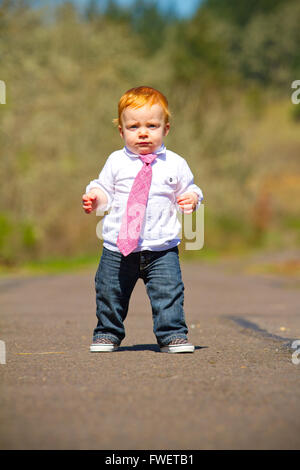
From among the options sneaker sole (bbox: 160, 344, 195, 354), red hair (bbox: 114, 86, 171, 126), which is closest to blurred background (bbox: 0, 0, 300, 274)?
red hair (bbox: 114, 86, 171, 126)

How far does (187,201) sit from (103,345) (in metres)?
0.98

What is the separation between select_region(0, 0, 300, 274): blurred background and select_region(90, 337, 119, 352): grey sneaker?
41.3 ft

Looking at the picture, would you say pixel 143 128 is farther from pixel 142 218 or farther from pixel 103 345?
pixel 103 345

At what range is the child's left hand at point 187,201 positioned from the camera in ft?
15.9

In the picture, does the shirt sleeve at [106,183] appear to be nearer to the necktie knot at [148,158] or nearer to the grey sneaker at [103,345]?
the necktie knot at [148,158]

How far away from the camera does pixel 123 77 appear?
88.9 feet

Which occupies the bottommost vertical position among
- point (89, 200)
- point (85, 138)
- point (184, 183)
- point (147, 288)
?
point (147, 288)

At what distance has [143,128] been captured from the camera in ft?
16.4

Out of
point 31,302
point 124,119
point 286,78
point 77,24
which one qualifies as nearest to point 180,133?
point 77,24

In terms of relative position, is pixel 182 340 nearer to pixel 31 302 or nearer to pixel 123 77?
pixel 31 302

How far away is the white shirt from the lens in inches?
192

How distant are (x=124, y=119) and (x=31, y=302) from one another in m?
4.90

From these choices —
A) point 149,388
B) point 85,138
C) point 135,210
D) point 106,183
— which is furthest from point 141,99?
point 85,138

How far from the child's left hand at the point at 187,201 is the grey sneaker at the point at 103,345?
900 millimetres
